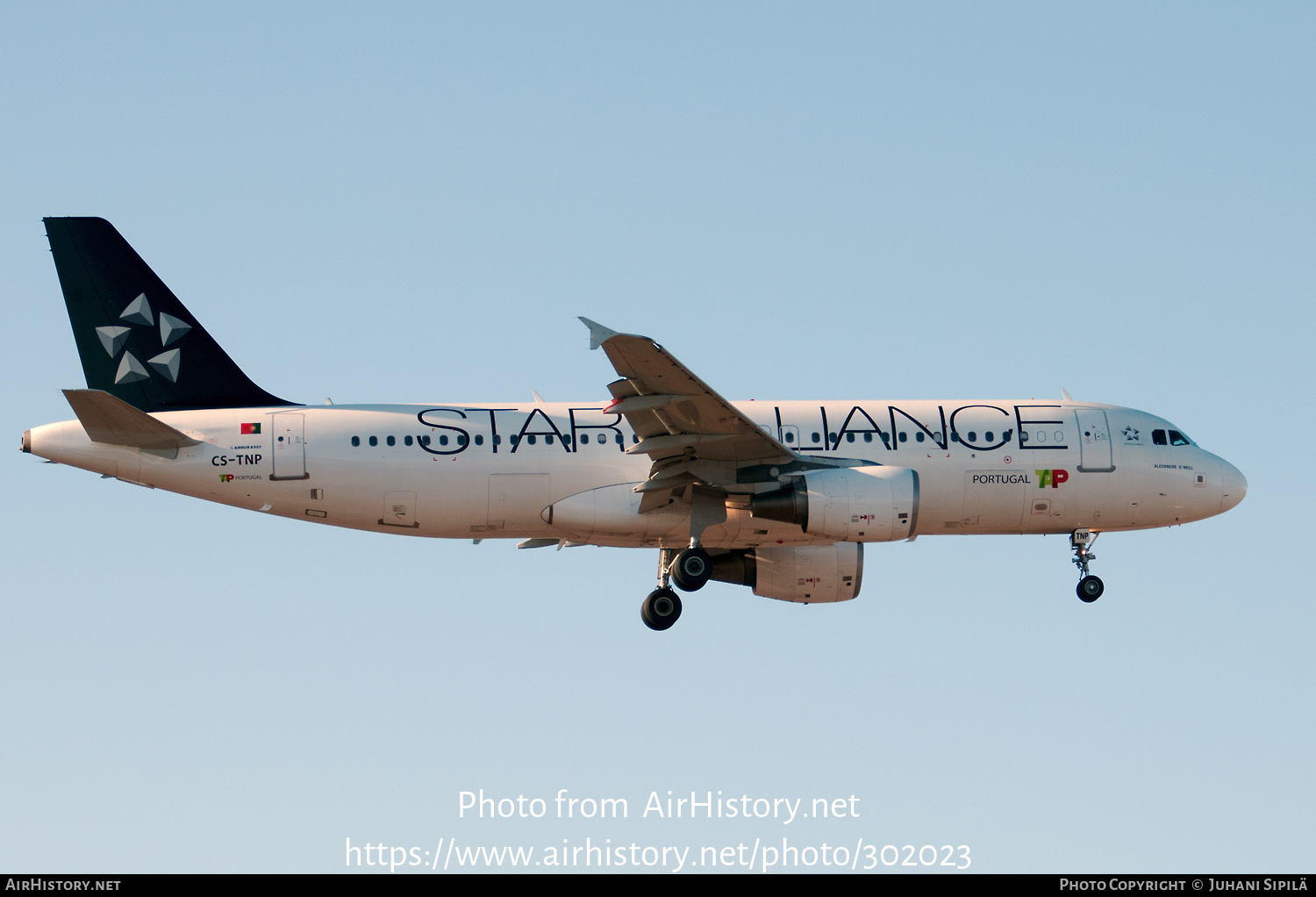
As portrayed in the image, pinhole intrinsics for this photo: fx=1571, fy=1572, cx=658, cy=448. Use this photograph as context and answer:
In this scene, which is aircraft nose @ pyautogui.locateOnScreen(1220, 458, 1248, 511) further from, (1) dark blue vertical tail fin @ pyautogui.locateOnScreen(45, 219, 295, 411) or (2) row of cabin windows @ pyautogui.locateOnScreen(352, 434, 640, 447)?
(1) dark blue vertical tail fin @ pyautogui.locateOnScreen(45, 219, 295, 411)

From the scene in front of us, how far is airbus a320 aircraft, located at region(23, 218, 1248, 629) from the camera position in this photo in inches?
1410

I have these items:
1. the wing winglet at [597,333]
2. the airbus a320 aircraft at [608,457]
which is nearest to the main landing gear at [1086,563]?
the airbus a320 aircraft at [608,457]

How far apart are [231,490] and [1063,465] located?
65.5 ft

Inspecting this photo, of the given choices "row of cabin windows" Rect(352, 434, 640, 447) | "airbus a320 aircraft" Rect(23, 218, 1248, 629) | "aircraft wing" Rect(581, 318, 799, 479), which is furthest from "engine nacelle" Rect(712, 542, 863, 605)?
"row of cabin windows" Rect(352, 434, 640, 447)

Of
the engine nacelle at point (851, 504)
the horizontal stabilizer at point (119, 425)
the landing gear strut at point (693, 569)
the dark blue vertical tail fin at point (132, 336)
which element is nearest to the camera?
the horizontal stabilizer at point (119, 425)

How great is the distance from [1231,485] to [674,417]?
15.1m

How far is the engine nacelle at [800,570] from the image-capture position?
41094mm

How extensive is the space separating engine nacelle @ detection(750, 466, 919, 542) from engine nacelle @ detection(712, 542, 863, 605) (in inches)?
199

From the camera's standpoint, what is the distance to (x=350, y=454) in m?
36.8

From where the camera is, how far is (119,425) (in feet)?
116

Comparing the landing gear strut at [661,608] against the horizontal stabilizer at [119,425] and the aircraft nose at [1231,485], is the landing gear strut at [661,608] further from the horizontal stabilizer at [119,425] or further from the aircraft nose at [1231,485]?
the aircraft nose at [1231,485]

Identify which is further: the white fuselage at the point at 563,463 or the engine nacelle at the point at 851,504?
the white fuselage at the point at 563,463

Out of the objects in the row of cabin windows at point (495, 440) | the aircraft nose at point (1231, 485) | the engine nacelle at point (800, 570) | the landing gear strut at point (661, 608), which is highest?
the row of cabin windows at point (495, 440)

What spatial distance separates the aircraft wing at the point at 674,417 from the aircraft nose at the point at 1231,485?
1171 cm
